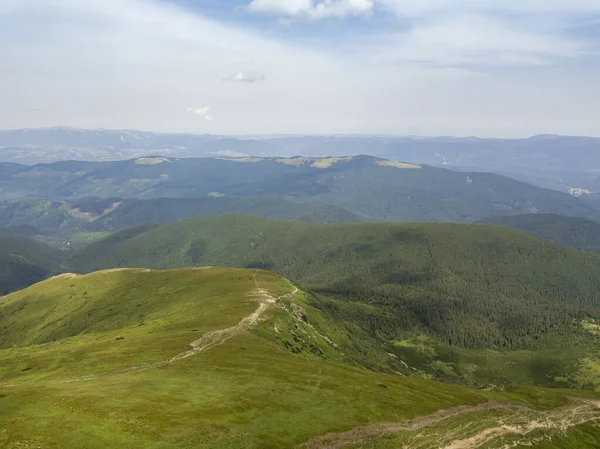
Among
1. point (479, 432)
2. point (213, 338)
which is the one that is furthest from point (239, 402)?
point (213, 338)

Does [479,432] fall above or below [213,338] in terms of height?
above

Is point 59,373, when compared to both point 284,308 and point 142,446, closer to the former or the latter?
point 142,446

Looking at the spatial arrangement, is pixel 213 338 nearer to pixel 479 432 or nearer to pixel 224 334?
pixel 224 334

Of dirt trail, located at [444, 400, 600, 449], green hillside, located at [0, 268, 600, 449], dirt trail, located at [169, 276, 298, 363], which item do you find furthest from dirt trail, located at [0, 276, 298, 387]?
dirt trail, located at [444, 400, 600, 449]

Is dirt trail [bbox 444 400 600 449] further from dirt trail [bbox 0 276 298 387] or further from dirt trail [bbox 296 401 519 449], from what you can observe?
dirt trail [bbox 0 276 298 387]

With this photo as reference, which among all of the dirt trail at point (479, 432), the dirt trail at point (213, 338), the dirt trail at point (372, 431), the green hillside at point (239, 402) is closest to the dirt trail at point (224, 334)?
the dirt trail at point (213, 338)

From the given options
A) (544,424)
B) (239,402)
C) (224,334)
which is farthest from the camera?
(224,334)
